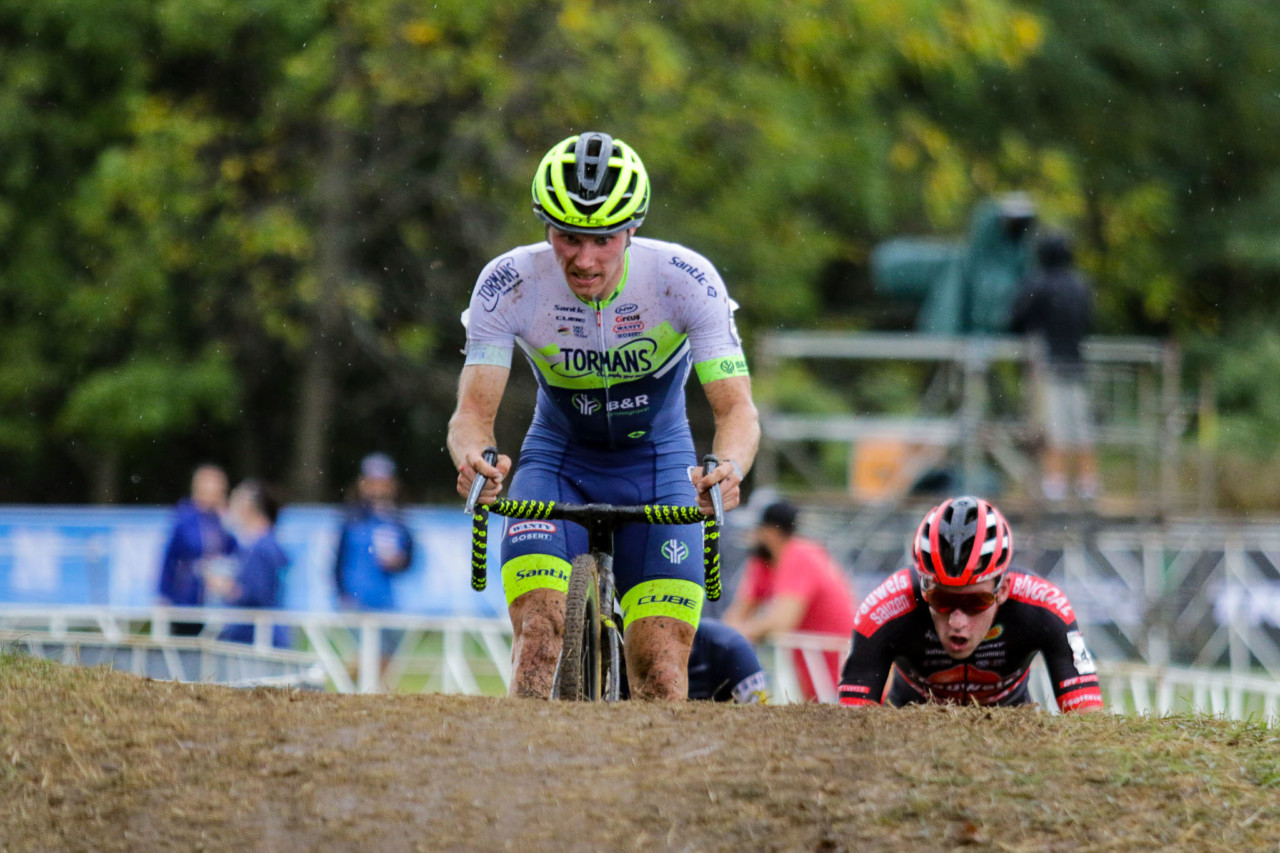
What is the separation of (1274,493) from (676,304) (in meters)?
17.1

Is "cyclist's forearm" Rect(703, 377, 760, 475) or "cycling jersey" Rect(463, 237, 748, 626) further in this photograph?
"cycling jersey" Rect(463, 237, 748, 626)

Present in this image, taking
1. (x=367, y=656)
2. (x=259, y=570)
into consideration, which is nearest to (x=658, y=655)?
(x=367, y=656)

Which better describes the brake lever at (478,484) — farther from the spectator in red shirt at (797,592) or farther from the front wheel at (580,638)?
the spectator in red shirt at (797,592)

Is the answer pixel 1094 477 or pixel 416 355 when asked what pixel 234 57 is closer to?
pixel 416 355

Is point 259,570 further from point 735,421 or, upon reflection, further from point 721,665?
point 735,421

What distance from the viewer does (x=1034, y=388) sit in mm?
15047

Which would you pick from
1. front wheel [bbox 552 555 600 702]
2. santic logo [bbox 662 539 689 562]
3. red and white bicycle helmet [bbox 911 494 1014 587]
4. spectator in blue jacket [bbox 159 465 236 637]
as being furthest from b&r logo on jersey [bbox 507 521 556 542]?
spectator in blue jacket [bbox 159 465 236 637]

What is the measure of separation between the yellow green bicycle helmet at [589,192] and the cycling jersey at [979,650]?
2.08 meters

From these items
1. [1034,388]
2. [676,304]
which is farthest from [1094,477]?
[676,304]

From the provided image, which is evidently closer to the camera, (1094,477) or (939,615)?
(939,615)

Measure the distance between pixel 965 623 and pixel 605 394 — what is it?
176cm

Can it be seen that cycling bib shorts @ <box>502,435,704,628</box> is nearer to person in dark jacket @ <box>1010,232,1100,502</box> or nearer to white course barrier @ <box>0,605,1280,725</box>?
white course barrier @ <box>0,605,1280,725</box>

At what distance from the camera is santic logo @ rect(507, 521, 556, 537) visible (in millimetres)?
6398

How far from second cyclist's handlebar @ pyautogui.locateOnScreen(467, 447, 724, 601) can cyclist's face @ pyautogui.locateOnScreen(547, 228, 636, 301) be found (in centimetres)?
73
